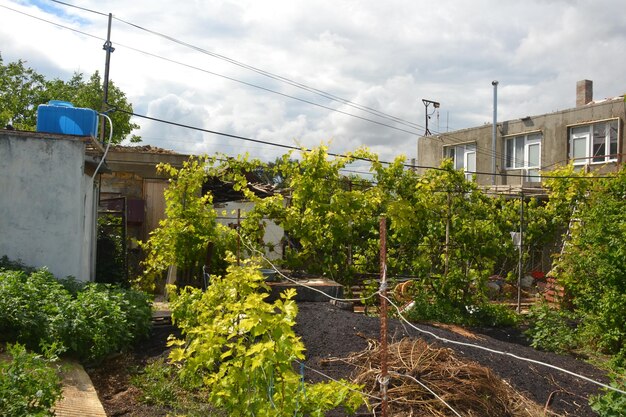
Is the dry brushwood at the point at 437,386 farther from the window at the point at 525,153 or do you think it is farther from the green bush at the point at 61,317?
the window at the point at 525,153

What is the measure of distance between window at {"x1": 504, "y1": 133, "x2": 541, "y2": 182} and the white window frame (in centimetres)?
145

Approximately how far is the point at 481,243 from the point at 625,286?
2639 millimetres

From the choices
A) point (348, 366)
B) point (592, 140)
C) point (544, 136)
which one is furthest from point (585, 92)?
point (348, 366)

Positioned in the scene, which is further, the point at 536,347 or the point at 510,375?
the point at 536,347

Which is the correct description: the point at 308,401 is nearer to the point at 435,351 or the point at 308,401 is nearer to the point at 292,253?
the point at 435,351

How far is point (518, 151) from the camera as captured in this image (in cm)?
2414

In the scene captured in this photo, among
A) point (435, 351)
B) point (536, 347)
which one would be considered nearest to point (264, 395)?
point (435, 351)

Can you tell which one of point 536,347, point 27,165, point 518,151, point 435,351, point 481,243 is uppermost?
point 518,151

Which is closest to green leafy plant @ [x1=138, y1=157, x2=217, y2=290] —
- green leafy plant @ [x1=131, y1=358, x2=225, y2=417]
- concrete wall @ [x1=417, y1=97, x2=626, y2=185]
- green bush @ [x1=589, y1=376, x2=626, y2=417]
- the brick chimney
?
green leafy plant @ [x1=131, y1=358, x2=225, y2=417]

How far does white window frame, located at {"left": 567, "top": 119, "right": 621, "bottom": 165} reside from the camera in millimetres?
20375

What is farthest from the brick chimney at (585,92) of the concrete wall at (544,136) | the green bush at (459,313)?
the green bush at (459,313)

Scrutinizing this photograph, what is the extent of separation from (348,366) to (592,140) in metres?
17.9

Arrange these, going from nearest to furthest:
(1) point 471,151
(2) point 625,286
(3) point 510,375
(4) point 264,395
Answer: (4) point 264,395 → (3) point 510,375 → (2) point 625,286 → (1) point 471,151

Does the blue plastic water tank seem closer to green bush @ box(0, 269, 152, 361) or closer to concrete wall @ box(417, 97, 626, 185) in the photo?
green bush @ box(0, 269, 152, 361)
